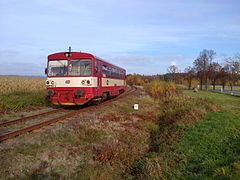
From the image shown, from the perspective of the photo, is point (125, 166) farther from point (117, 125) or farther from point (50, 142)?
point (117, 125)

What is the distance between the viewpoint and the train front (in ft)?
40.7

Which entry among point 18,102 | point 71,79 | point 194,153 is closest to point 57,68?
point 71,79

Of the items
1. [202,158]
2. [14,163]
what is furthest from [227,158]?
[14,163]

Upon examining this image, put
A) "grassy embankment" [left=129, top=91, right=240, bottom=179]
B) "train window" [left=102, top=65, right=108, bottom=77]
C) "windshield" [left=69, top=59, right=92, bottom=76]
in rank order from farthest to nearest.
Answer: "train window" [left=102, top=65, right=108, bottom=77], "windshield" [left=69, top=59, right=92, bottom=76], "grassy embankment" [left=129, top=91, right=240, bottom=179]

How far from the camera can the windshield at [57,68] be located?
12867mm

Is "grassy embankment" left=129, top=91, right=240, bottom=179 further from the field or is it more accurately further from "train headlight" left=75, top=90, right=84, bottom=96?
"train headlight" left=75, top=90, right=84, bottom=96

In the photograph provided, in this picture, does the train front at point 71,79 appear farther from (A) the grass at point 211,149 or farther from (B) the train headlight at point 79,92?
(A) the grass at point 211,149

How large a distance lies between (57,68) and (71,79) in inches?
46.3

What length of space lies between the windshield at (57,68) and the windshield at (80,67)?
354 mm

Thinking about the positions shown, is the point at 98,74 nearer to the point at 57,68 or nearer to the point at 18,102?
the point at 57,68

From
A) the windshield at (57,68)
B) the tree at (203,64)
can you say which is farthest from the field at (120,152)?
the tree at (203,64)

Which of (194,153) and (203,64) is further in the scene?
(203,64)

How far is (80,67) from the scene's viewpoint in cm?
1270

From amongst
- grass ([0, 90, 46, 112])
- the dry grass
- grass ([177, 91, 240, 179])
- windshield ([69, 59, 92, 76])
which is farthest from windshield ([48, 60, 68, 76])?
grass ([177, 91, 240, 179])
